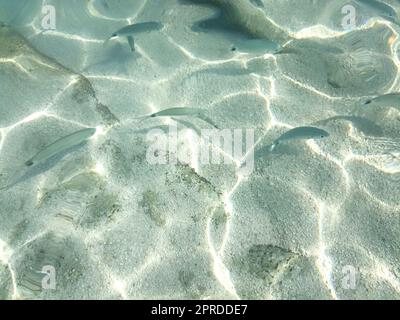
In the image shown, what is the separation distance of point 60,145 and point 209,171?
1.36 meters

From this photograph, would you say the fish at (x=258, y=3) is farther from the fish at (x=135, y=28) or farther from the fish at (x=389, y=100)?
the fish at (x=389, y=100)

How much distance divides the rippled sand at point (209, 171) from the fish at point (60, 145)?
0.23 metres

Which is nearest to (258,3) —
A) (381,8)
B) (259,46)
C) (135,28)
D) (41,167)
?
(259,46)

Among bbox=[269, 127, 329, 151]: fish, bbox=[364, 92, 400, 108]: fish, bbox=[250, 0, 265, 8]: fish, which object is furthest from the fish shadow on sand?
bbox=[364, 92, 400, 108]: fish

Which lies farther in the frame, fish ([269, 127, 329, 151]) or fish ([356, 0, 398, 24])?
fish ([356, 0, 398, 24])

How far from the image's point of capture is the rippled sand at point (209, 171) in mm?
2988

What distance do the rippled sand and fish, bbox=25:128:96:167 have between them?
23cm

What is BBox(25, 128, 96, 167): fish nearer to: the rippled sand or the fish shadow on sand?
the fish shadow on sand

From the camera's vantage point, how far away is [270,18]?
4.97 metres

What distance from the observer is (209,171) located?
359 cm

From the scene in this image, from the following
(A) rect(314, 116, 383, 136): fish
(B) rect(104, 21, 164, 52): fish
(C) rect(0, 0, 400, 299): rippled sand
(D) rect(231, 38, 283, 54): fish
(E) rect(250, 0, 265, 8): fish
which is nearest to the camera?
(C) rect(0, 0, 400, 299): rippled sand

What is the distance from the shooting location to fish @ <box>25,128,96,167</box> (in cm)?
324

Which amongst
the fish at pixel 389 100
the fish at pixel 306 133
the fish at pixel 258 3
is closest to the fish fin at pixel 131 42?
the fish at pixel 258 3
